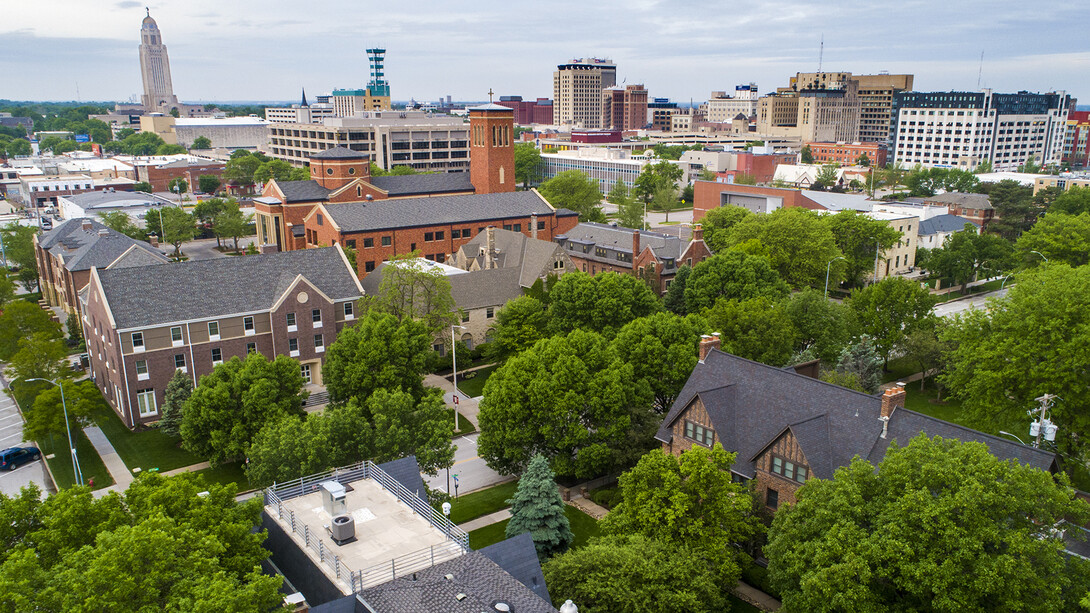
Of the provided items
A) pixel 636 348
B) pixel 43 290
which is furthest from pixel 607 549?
pixel 43 290

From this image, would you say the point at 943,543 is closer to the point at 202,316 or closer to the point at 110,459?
the point at 110,459

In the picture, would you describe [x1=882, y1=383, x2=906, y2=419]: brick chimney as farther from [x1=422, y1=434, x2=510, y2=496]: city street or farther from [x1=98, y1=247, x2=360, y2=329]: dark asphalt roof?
[x1=98, y1=247, x2=360, y2=329]: dark asphalt roof

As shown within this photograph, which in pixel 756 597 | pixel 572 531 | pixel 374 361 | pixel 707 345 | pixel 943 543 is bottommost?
pixel 756 597

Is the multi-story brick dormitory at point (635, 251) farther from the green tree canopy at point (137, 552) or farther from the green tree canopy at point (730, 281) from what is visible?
the green tree canopy at point (137, 552)

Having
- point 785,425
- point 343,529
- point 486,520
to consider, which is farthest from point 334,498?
point 785,425

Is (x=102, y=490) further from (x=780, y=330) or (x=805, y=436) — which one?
(x=780, y=330)

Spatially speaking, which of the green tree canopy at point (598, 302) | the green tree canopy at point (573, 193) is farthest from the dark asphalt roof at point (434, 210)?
the green tree canopy at point (598, 302)
